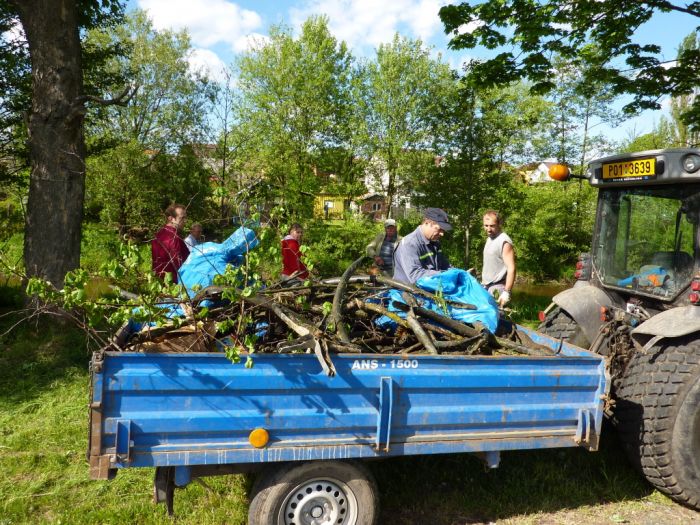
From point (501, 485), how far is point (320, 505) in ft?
4.97

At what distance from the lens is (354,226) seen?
17.0 meters

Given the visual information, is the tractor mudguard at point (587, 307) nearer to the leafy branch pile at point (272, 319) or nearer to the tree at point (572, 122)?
the leafy branch pile at point (272, 319)

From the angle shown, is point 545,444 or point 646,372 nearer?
point 545,444

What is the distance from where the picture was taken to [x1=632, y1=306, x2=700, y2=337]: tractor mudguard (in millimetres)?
3643

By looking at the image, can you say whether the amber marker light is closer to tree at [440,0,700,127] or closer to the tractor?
the tractor

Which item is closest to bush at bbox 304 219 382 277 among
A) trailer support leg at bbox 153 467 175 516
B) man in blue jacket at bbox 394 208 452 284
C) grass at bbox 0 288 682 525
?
man in blue jacket at bbox 394 208 452 284

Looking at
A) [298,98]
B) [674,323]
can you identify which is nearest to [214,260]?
[674,323]

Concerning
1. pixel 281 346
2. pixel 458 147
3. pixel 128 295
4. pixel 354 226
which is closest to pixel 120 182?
pixel 354 226

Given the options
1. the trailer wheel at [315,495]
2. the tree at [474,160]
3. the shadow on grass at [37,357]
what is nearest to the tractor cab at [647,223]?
the trailer wheel at [315,495]

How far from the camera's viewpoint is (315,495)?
9.86 feet

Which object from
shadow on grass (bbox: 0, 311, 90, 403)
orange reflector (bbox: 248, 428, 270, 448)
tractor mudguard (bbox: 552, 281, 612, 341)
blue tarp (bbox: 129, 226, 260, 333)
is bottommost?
shadow on grass (bbox: 0, 311, 90, 403)

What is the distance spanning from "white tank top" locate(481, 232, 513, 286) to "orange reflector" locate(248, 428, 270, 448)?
3.84 meters

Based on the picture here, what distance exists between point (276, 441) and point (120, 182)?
1625 centimetres

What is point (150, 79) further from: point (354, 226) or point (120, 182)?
point (354, 226)
